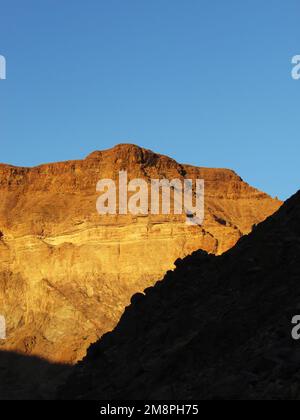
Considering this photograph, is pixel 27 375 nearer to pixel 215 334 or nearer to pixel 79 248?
pixel 79 248

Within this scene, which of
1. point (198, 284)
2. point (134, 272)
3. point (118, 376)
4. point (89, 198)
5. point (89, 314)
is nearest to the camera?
point (118, 376)

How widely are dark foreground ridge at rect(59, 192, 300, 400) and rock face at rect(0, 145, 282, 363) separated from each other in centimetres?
5748

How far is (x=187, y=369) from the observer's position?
29094 mm

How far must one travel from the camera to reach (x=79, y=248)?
4139 inches

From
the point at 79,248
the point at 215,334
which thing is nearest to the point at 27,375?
the point at 79,248

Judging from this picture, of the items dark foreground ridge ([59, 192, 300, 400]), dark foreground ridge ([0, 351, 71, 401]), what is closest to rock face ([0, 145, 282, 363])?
dark foreground ridge ([0, 351, 71, 401])

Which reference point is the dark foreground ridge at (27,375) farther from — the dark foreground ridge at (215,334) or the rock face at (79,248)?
the dark foreground ridge at (215,334)

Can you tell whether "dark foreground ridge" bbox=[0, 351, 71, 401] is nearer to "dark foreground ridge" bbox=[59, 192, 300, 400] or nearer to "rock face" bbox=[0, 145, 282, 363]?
"rock face" bbox=[0, 145, 282, 363]

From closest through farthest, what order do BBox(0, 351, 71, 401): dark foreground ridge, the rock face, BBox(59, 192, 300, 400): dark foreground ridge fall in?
1. BBox(59, 192, 300, 400): dark foreground ridge
2. BBox(0, 351, 71, 401): dark foreground ridge
3. the rock face

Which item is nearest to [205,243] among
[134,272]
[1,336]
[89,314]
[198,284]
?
[134,272]

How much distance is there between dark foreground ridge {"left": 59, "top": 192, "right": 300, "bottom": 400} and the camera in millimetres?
26281

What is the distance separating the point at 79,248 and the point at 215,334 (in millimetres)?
76164

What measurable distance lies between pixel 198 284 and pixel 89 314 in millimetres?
62333

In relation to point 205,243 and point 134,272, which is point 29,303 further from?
point 205,243
